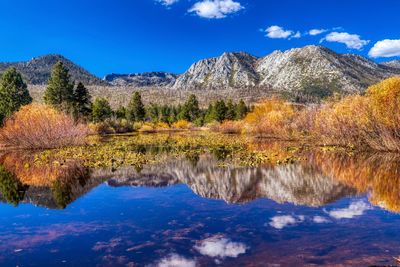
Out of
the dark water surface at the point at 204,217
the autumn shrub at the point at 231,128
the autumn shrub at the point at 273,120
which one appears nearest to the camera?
the dark water surface at the point at 204,217

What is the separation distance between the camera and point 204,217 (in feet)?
46.9

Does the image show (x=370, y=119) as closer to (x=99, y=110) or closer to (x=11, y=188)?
(x=11, y=188)

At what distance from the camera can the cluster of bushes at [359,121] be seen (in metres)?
31.1

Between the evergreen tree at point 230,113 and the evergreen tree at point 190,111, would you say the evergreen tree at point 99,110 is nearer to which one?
the evergreen tree at point 190,111

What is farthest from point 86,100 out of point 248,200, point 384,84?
point 248,200

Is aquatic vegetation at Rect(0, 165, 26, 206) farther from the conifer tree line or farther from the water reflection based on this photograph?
the conifer tree line

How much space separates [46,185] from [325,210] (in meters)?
13.9

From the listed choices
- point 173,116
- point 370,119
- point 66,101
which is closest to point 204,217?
point 370,119

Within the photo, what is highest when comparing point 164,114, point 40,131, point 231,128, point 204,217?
point 164,114

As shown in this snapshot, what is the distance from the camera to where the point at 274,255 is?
32.8ft

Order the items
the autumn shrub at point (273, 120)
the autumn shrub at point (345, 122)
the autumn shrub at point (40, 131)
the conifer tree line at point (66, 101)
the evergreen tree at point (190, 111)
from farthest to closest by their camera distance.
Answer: the evergreen tree at point (190, 111) → the conifer tree line at point (66, 101) → the autumn shrub at point (273, 120) → the autumn shrub at point (40, 131) → the autumn shrub at point (345, 122)

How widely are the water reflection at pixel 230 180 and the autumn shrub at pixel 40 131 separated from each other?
354 inches

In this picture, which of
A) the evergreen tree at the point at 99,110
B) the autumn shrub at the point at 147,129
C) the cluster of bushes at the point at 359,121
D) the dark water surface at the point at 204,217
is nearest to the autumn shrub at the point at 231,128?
the autumn shrub at the point at 147,129

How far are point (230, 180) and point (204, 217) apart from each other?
23.9 ft
